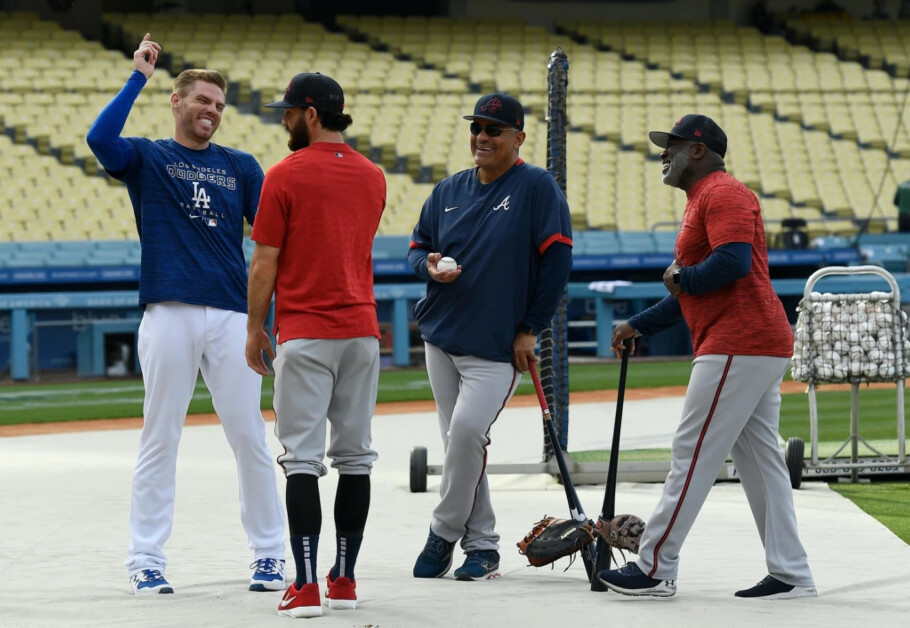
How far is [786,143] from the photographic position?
92.5 feet

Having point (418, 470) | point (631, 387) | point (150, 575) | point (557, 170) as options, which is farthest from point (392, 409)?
point (150, 575)

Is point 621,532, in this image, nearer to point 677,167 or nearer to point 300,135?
point 677,167

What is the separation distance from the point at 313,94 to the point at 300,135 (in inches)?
6.5

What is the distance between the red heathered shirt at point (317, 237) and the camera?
4.57 metres

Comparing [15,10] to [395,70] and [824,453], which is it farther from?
[824,453]

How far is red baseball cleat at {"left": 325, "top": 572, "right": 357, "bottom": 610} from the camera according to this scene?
4562 millimetres

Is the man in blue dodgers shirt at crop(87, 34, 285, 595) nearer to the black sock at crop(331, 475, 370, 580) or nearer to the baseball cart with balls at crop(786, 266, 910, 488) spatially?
the black sock at crop(331, 475, 370, 580)

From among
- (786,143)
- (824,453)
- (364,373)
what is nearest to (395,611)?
(364,373)

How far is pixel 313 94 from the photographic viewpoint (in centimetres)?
464

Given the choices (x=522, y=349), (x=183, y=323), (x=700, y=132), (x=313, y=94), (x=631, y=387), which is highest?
(x=313, y=94)

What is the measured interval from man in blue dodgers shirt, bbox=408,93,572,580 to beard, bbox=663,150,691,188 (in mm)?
479

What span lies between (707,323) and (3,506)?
4589 mm

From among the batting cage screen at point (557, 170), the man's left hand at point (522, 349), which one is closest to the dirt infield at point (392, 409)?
the batting cage screen at point (557, 170)

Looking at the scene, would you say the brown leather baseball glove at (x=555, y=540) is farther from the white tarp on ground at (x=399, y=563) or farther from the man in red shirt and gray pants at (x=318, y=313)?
the man in red shirt and gray pants at (x=318, y=313)
